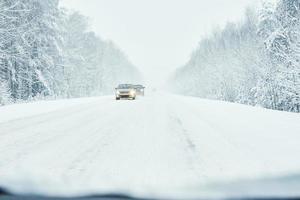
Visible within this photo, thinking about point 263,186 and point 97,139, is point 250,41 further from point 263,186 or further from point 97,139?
point 263,186

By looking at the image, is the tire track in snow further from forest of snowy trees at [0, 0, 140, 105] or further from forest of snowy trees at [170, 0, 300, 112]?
forest of snowy trees at [0, 0, 140, 105]

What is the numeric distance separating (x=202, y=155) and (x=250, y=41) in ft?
114

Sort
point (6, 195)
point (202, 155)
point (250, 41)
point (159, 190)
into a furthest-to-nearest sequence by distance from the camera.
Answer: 1. point (250, 41)
2. point (202, 155)
3. point (159, 190)
4. point (6, 195)

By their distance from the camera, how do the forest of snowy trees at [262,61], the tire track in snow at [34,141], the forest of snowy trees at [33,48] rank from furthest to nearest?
the forest of snowy trees at [33,48] → the forest of snowy trees at [262,61] → the tire track in snow at [34,141]

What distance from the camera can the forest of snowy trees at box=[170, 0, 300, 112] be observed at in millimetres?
17031

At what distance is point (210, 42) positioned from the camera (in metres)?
69.1

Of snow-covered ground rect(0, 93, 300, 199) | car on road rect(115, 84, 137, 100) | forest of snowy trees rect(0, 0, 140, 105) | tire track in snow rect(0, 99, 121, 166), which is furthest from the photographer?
car on road rect(115, 84, 137, 100)

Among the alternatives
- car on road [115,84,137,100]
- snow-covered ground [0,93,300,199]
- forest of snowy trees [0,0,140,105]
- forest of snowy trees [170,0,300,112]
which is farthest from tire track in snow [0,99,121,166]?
car on road [115,84,137,100]

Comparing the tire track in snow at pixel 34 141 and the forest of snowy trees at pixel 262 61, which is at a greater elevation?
the forest of snowy trees at pixel 262 61

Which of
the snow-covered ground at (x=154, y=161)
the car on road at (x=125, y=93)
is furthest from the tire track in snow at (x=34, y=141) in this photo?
the car on road at (x=125, y=93)

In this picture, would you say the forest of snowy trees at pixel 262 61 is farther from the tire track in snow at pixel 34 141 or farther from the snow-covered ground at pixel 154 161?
the tire track in snow at pixel 34 141

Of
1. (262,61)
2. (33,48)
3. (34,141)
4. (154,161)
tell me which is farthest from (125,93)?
(154,161)

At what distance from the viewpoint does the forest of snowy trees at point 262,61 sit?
17031mm

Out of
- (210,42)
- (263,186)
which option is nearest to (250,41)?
(210,42)
